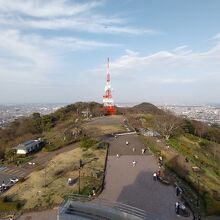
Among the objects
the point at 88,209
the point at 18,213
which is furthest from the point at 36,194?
the point at 88,209

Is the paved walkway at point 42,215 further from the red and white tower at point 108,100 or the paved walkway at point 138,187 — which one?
the red and white tower at point 108,100

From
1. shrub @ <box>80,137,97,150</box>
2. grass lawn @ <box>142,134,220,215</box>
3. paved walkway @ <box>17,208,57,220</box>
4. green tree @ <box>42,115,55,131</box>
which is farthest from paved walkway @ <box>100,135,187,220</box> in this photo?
green tree @ <box>42,115,55,131</box>

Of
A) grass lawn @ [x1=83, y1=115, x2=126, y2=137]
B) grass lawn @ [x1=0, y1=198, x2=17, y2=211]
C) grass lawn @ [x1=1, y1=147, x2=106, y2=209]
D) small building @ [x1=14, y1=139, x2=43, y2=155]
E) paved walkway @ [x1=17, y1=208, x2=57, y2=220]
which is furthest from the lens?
grass lawn @ [x1=83, y1=115, x2=126, y2=137]

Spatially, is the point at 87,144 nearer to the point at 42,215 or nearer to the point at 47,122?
the point at 42,215

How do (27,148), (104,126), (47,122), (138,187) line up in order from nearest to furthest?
1. (138,187)
2. (27,148)
3. (104,126)
4. (47,122)

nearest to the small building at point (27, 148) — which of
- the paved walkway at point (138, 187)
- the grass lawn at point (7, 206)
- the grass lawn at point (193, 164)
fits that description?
the paved walkway at point (138, 187)

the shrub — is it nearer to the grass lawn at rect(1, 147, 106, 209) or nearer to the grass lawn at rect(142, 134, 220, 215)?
the grass lawn at rect(1, 147, 106, 209)

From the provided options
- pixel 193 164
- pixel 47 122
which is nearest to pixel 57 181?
pixel 193 164
